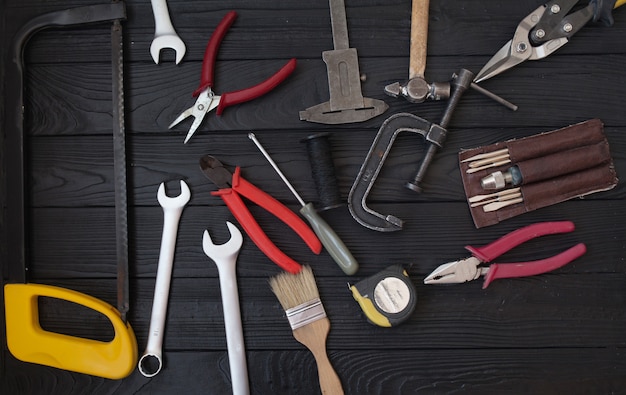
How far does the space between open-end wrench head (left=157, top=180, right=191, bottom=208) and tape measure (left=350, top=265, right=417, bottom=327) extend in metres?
0.46

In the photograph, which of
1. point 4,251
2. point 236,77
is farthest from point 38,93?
point 236,77

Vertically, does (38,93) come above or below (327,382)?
above

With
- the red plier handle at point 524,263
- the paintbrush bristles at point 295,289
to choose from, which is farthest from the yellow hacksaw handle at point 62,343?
the red plier handle at point 524,263

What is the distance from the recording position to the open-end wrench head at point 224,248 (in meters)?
1.33

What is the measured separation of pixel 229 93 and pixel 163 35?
0.23 m

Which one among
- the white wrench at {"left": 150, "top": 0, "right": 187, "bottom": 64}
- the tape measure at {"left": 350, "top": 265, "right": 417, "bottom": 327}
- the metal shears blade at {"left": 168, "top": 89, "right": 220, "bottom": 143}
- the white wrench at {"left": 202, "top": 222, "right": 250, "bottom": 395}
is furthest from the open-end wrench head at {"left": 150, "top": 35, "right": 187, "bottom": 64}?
the tape measure at {"left": 350, "top": 265, "right": 417, "bottom": 327}

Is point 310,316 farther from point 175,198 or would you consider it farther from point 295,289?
point 175,198

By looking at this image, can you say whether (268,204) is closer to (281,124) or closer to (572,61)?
(281,124)

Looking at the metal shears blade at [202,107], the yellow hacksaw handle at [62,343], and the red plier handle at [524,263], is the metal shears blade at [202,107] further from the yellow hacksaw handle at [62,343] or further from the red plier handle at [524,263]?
the red plier handle at [524,263]

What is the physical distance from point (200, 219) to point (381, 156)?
1.54ft

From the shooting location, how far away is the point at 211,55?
52.9 inches

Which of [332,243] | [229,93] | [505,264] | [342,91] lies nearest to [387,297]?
[332,243]

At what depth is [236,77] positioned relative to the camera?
1.39 metres

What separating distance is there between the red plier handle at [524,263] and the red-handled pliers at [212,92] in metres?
0.61
